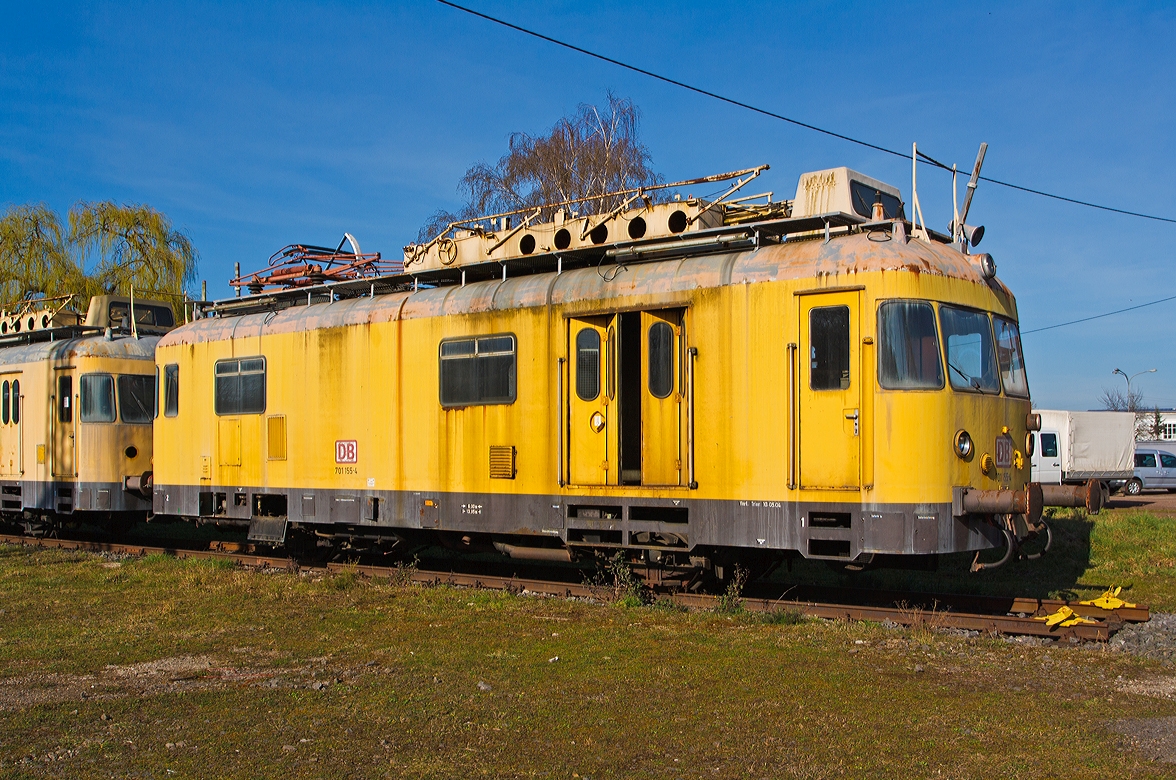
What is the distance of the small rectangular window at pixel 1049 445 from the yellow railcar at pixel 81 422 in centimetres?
2404

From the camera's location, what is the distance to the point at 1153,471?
3716cm

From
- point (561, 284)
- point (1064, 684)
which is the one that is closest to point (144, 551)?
point (561, 284)

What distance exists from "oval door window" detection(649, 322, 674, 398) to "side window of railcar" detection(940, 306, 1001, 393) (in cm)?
265

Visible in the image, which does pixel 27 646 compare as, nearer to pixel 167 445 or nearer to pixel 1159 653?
pixel 167 445

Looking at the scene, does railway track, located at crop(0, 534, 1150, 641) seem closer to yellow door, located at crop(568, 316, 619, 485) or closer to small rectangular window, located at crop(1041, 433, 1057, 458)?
yellow door, located at crop(568, 316, 619, 485)

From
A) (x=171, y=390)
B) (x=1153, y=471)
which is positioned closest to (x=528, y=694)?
(x=171, y=390)

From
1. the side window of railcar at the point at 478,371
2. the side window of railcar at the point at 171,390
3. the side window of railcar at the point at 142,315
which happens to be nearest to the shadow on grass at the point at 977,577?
the side window of railcar at the point at 478,371

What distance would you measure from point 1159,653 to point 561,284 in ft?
21.6

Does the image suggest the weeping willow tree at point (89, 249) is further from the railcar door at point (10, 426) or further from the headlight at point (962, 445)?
the headlight at point (962, 445)

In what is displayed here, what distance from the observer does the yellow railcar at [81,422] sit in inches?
696

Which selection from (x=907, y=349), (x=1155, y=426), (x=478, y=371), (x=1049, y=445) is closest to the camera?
(x=907, y=349)

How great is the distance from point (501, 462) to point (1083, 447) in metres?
25.1

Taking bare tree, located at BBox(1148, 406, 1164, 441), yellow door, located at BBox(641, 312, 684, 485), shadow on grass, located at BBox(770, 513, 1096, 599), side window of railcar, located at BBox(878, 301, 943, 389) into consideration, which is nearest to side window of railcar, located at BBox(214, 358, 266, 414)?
yellow door, located at BBox(641, 312, 684, 485)

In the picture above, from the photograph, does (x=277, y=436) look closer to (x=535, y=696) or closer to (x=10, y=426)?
(x=535, y=696)
